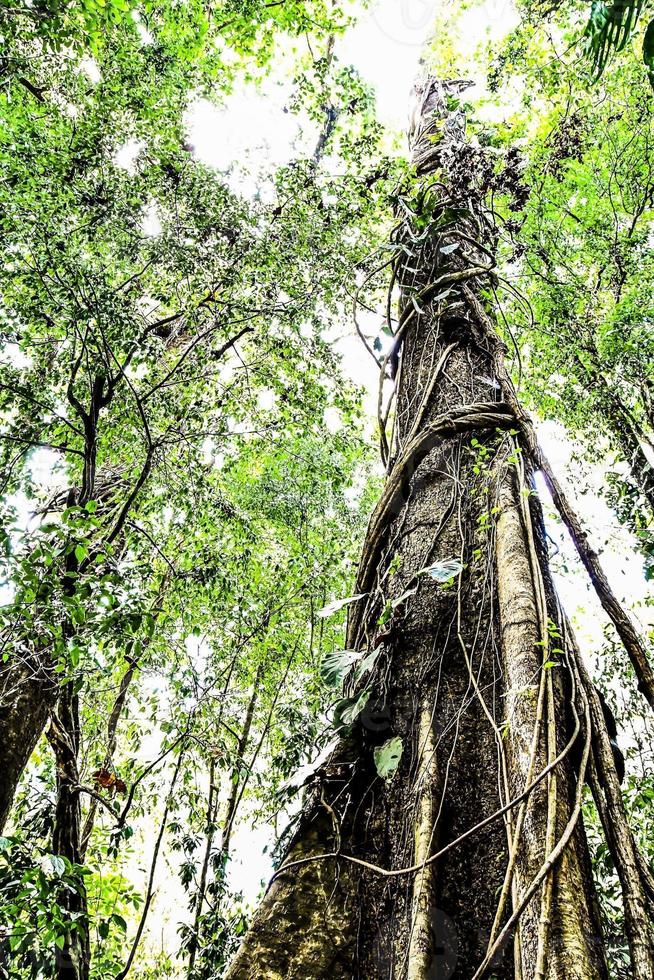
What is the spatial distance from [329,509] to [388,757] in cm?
421

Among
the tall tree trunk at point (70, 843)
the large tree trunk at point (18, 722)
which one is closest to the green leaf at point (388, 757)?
the tall tree trunk at point (70, 843)

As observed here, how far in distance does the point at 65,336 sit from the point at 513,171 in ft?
8.98

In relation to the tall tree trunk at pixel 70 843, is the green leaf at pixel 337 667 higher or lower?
higher

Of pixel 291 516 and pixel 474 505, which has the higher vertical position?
pixel 291 516

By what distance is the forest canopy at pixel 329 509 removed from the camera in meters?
1.42

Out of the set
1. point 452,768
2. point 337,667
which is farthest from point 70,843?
point 452,768

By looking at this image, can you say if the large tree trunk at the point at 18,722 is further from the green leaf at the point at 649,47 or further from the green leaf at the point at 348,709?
the green leaf at the point at 649,47

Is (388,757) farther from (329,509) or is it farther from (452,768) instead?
(329,509)

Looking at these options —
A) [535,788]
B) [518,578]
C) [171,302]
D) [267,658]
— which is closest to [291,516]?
[267,658]

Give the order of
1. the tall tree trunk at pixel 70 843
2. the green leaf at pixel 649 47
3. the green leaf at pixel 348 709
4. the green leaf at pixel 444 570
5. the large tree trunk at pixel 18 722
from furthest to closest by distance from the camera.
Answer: the large tree trunk at pixel 18 722, the tall tree trunk at pixel 70 843, the green leaf at pixel 444 570, the green leaf at pixel 348 709, the green leaf at pixel 649 47

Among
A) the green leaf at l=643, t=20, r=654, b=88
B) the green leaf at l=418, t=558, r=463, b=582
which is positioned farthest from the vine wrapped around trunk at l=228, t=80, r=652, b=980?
the green leaf at l=643, t=20, r=654, b=88

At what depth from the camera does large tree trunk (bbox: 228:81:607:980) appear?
1.19 metres

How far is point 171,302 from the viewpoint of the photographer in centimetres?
443

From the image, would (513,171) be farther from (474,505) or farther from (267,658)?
(267,658)
